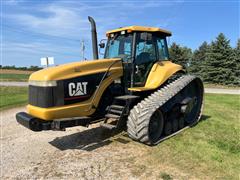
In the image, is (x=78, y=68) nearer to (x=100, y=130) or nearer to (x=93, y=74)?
(x=93, y=74)

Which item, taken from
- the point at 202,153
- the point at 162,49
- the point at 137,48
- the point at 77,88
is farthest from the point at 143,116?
the point at 162,49

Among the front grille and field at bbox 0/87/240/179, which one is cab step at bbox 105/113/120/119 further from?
the front grille

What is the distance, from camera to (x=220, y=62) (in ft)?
109

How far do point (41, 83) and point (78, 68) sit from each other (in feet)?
2.82

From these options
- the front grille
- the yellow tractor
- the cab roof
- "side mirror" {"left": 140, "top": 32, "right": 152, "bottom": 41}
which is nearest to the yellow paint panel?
the yellow tractor

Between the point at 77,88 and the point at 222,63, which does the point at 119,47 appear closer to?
the point at 77,88

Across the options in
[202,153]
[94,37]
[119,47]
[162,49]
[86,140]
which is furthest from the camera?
[162,49]

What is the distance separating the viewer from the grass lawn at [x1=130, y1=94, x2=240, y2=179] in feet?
15.7

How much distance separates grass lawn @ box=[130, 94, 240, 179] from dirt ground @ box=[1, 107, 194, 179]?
159 mm

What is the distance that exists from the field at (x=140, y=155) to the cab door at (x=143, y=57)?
5.11 ft

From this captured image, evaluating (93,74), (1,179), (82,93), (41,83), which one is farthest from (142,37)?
(1,179)

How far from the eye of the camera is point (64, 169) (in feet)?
16.5

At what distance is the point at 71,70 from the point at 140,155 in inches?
91.5

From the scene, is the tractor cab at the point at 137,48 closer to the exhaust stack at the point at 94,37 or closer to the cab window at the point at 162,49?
the cab window at the point at 162,49
